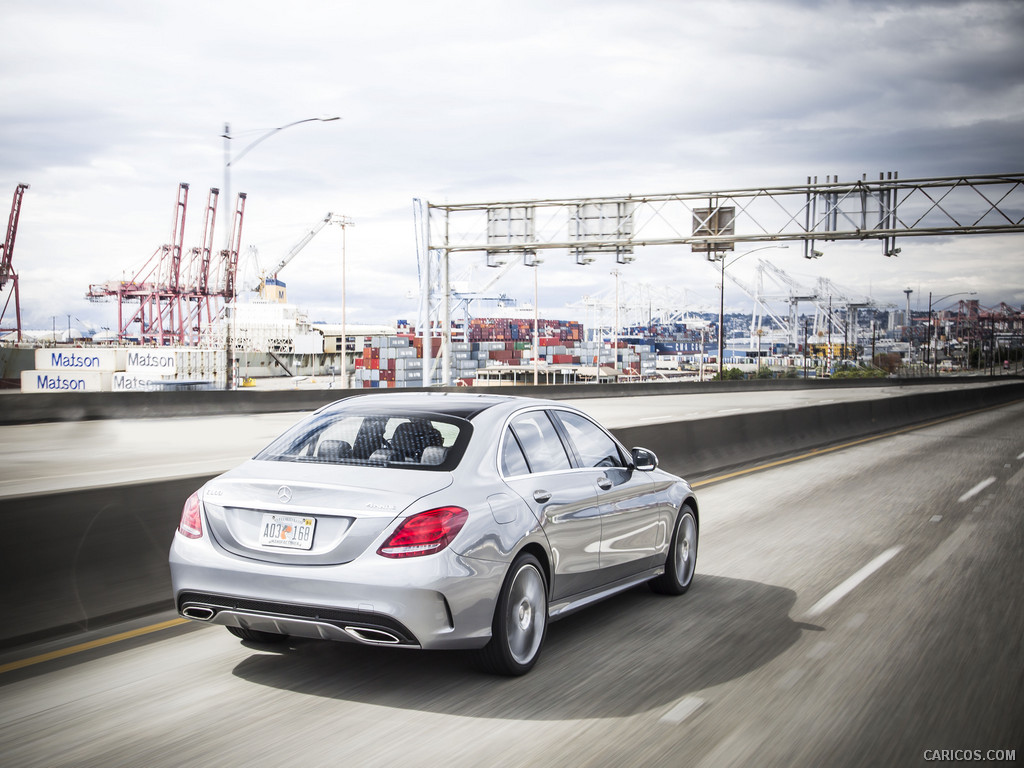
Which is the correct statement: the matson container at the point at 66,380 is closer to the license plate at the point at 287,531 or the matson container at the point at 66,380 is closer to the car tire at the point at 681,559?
the car tire at the point at 681,559

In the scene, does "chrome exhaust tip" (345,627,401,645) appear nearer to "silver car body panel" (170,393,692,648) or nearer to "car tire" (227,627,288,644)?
"silver car body panel" (170,393,692,648)

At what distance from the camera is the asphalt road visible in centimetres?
443

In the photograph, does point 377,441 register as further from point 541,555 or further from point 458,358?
point 458,358

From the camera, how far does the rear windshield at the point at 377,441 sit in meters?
5.39

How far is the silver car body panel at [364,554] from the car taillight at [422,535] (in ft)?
0.12

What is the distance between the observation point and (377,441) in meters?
5.62

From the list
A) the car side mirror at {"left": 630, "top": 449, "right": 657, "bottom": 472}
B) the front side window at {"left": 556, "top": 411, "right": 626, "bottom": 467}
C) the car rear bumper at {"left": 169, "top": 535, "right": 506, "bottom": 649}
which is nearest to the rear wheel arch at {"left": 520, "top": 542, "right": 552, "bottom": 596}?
the car rear bumper at {"left": 169, "top": 535, "right": 506, "bottom": 649}

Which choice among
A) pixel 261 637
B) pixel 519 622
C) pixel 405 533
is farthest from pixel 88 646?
pixel 519 622

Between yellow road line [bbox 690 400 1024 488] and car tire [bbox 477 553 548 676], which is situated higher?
car tire [bbox 477 553 548 676]

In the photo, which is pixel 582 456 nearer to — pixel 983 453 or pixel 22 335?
pixel 983 453

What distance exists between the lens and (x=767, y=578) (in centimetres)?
838

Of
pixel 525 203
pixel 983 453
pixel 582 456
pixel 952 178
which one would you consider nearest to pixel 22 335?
pixel 525 203

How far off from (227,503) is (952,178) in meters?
35.1

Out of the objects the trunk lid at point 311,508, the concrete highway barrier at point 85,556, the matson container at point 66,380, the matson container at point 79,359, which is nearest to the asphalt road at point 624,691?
the concrete highway barrier at point 85,556
